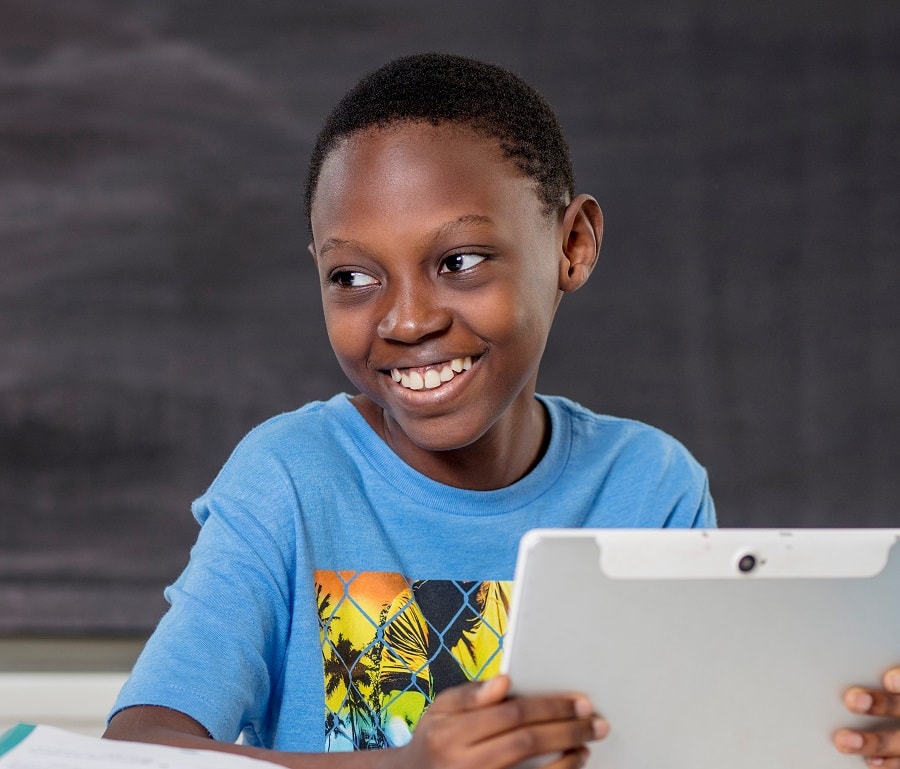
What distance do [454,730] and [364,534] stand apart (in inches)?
16.4

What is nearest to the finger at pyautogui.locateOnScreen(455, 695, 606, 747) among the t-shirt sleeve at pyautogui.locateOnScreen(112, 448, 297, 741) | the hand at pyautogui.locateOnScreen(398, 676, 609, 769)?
the hand at pyautogui.locateOnScreen(398, 676, 609, 769)

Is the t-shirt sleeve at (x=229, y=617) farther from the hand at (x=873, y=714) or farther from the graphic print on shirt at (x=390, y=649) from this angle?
the hand at (x=873, y=714)

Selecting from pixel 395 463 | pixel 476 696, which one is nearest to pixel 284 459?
pixel 395 463

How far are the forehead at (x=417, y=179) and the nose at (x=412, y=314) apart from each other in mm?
61

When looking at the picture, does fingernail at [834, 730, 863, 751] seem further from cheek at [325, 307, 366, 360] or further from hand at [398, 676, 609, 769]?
cheek at [325, 307, 366, 360]

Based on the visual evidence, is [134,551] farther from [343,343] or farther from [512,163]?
[512,163]

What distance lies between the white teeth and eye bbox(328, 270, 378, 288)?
9cm

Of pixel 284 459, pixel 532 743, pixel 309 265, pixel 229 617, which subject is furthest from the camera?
pixel 309 265

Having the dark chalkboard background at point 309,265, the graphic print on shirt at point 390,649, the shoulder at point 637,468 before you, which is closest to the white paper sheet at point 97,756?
the graphic print on shirt at point 390,649

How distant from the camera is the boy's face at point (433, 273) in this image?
938mm

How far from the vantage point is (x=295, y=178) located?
1.60 m

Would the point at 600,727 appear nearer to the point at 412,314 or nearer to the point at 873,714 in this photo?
the point at 873,714

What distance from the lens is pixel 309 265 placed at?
1600 millimetres

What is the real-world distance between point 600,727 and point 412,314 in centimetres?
43
